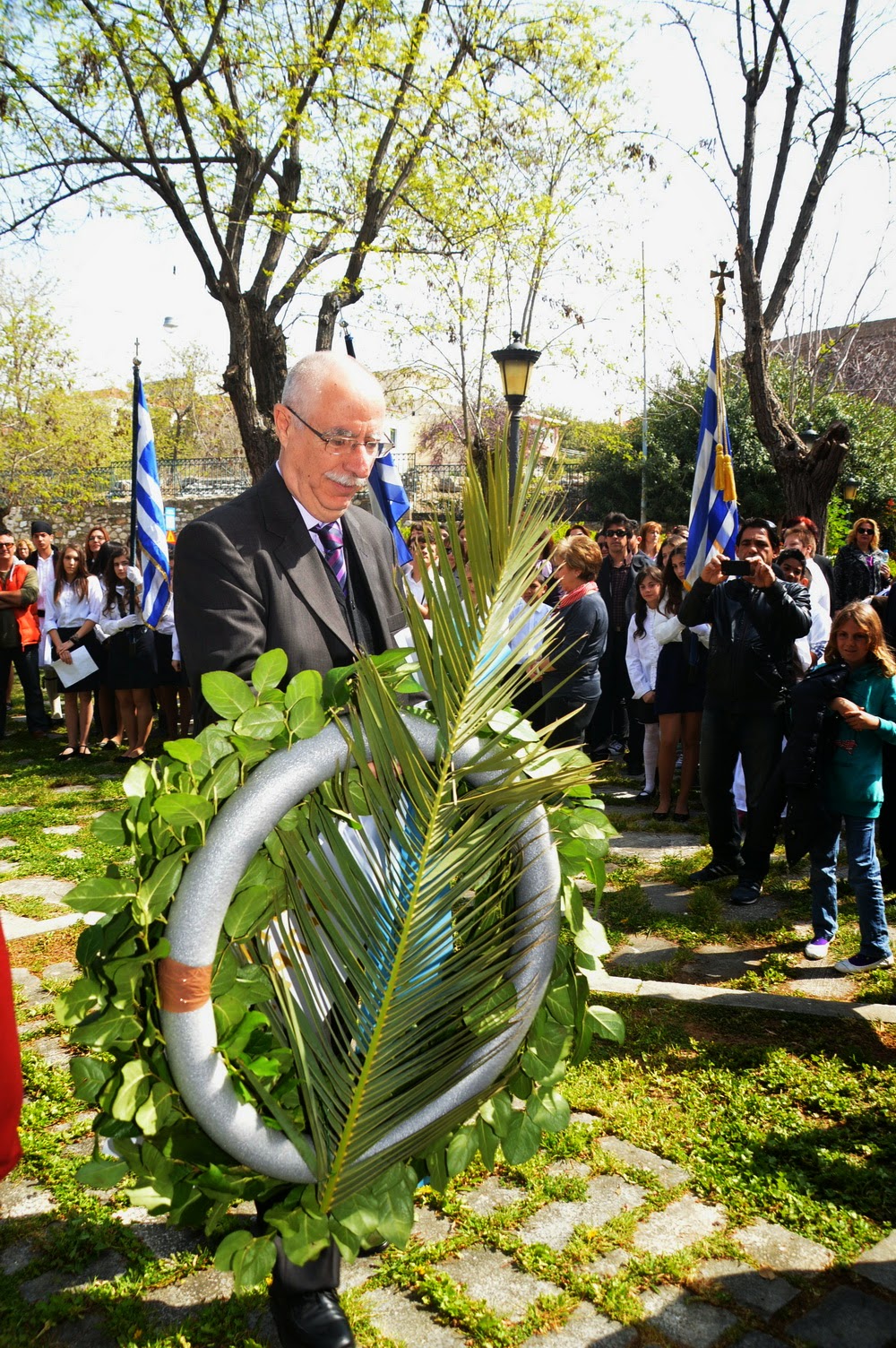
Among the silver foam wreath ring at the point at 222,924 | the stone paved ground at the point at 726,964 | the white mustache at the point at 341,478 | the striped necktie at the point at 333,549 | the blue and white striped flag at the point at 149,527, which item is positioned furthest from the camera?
the blue and white striped flag at the point at 149,527

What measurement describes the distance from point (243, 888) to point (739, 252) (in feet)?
36.9

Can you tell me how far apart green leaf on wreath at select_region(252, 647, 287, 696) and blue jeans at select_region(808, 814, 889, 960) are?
131 inches

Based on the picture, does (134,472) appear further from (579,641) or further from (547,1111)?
(547,1111)

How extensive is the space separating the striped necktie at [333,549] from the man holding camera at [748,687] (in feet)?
11.5

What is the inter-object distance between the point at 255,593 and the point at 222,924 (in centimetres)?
90

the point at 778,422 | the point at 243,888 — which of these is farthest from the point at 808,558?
the point at 243,888

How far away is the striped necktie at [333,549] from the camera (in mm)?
2861

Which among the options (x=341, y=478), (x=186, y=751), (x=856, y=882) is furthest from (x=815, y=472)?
(x=186, y=751)

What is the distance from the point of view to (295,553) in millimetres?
2746

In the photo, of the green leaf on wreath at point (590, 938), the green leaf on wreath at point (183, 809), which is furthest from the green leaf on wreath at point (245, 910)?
the green leaf on wreath at point (590, 938)

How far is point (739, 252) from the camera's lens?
1147 cm

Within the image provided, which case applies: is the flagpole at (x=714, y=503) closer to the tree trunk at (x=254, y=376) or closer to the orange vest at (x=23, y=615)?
the tree trunk at (x=254, y=376)

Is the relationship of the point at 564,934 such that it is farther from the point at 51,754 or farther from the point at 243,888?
the point at 51,754

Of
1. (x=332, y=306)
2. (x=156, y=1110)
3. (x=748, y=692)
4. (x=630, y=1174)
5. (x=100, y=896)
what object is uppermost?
(x=332, y=306)
